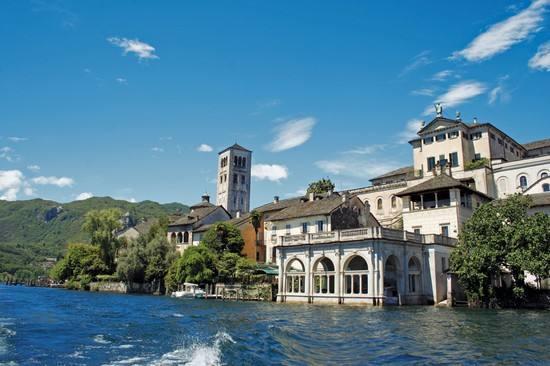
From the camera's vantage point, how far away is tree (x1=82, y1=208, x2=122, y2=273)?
79750mm

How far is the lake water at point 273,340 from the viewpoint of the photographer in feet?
47.3

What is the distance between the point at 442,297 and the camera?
41406mm

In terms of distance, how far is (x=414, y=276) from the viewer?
41594 mm

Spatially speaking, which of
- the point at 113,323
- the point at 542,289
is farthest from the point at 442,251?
the point at 113,323

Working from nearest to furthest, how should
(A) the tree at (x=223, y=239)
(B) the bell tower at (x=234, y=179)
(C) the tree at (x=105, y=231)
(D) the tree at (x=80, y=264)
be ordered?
1. (A) the tree at (x=223, y=239)
2. (C) the tree at (x=105, y=231)
3. (D) the tree at (x=80, y=264)
4. (B) the bell tower at (x=234, y=179)

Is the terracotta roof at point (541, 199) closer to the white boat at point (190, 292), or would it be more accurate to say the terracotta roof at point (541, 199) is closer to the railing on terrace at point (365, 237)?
the railing on terrace at point (365, 237)

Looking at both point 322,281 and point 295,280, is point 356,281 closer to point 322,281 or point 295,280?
point 322,281

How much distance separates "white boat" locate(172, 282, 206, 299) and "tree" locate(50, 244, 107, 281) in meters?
26.5

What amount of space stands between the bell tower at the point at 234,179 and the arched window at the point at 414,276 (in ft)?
248

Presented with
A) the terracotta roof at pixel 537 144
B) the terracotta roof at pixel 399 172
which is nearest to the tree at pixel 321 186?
the terracotta roof at pixel 399 172

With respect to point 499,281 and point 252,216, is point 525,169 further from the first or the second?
point 252,216

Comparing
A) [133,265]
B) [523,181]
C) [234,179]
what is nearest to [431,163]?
[523,181]

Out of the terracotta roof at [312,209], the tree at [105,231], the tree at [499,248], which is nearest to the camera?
the tree at [499,248]

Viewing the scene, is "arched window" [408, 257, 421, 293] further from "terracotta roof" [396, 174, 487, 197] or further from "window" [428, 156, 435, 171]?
"window" [428, 156, 435, 171]
